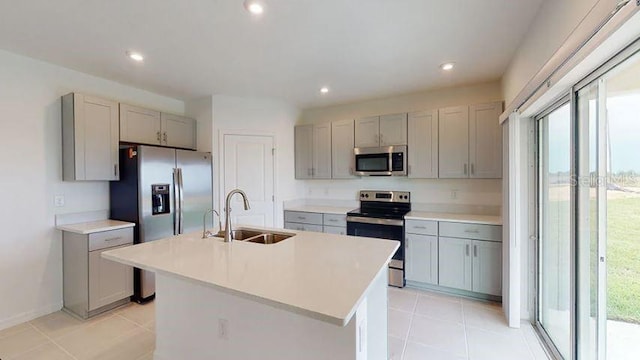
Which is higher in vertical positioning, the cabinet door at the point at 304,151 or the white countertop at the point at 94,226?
the cabinet door at the point at 304,151

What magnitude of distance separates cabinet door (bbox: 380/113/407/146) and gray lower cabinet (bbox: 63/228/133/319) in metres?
3.19

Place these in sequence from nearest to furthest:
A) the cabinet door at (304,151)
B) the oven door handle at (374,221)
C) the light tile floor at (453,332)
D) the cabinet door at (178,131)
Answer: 1. the light tile floor at (453,332)
2. the oven door handle at (374,221)
3. the cabinet door at (178,131)
4. the cabinet door at (304,151)

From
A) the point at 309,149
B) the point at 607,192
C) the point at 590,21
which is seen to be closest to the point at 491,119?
the point at 607,192

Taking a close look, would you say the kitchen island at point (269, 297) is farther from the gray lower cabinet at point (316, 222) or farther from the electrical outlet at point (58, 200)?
the electrical outlet at point (58, 200)

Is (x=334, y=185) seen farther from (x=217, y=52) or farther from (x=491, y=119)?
(x=217, y=52)

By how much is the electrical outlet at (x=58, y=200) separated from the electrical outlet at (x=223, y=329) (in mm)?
2444

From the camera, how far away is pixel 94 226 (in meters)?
2.78

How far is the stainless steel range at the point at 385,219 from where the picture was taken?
11.0ft

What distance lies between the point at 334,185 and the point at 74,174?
3.15m

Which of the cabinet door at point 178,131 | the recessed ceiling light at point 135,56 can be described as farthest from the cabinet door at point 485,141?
the cabinet door at point 178,131

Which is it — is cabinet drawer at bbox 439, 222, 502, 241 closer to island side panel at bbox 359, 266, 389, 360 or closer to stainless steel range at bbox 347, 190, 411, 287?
stainless steel range at bbox 347, 190, 411, 287

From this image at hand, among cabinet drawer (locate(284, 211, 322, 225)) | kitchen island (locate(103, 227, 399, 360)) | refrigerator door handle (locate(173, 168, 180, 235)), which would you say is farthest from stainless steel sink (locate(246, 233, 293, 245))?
cabinet drawer (locate(284, 211, 322, 225))

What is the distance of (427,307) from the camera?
2.86m

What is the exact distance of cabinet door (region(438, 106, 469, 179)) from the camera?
324 cm
